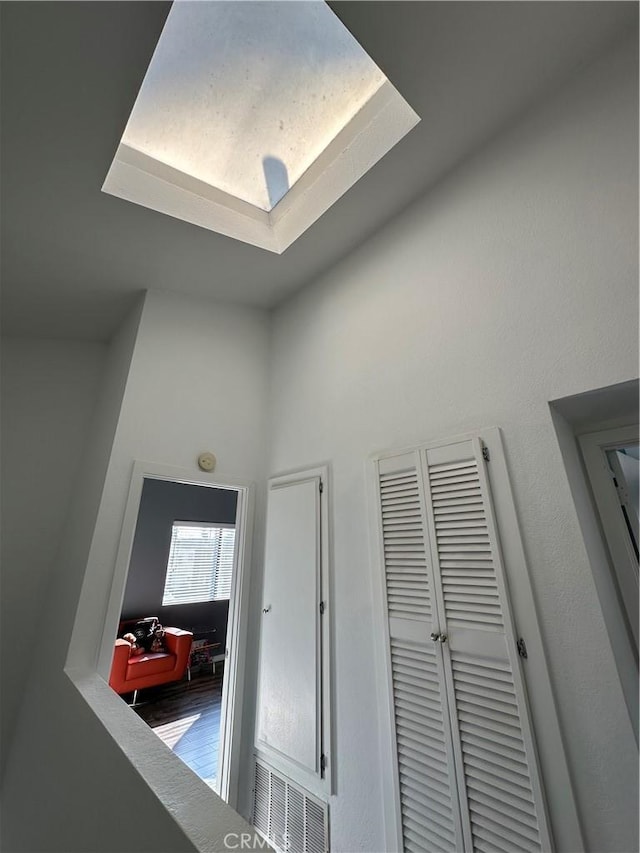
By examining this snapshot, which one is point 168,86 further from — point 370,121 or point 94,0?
point 370,121

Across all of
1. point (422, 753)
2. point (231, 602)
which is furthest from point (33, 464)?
point (422, 753)

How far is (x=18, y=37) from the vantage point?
4.05 feet

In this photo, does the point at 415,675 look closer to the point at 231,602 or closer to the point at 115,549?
the point at 231,602

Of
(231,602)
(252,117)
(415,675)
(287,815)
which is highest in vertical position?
(252,117)

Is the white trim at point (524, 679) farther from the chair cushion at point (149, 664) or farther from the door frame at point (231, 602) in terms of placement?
the chair cushion at point (149, 664)

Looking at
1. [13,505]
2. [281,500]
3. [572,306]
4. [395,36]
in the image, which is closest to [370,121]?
[395,36]

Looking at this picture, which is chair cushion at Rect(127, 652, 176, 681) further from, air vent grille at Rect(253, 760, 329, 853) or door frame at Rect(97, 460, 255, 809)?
air vent grille at Rect(253, 760, 329, 853)

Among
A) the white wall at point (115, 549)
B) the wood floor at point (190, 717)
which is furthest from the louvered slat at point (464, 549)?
the wood floor at point (190, 717)

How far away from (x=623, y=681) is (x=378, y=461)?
45.0 inches

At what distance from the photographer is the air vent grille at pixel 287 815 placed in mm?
1667

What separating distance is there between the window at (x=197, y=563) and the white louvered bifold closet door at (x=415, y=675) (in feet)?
11.3

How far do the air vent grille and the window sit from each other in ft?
9.20

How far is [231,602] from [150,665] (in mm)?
2110

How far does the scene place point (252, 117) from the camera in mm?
1868
